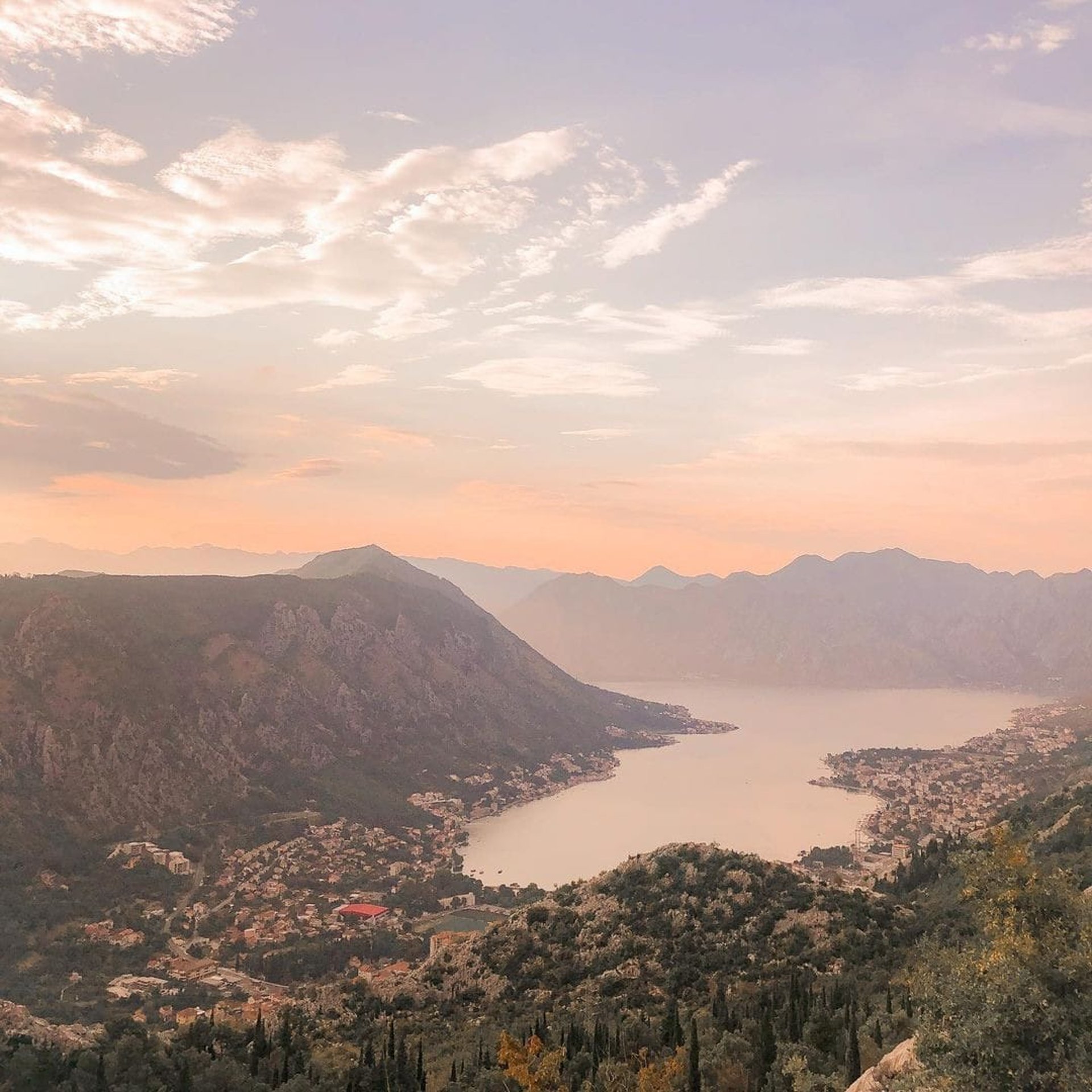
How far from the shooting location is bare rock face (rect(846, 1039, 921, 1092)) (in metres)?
24.3

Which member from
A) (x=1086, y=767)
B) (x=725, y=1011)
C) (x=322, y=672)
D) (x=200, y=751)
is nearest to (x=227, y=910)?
(x=200, y=751)

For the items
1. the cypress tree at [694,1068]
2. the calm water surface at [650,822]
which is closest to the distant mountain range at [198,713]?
the calm water surface at [650,822]

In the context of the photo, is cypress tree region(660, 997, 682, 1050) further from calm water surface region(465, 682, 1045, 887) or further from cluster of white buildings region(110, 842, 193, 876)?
cluster of white buildings region(110, 842, 193, 876)

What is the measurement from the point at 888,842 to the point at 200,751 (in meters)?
113

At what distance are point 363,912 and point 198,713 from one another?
6089 centimetres

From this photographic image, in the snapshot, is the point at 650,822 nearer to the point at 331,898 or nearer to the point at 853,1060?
the point at 331,898

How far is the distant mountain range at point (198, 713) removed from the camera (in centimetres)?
11838

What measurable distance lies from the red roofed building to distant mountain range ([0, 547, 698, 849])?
3574 centimetres

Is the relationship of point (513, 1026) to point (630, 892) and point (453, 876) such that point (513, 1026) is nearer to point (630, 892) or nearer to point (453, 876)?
point (630, 892)

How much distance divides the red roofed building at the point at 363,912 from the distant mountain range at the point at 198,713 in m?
35.7

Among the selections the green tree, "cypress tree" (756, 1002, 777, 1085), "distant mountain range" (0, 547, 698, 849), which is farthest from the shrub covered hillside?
"distant mountain range" (0, 547, 698, 849)

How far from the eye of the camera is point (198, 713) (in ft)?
470

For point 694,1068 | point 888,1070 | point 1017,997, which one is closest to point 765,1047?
point 694,1068

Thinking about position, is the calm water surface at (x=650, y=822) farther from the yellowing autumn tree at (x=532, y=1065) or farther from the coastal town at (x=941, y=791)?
the yellowing autumn tree at (x=532, y=1065)
